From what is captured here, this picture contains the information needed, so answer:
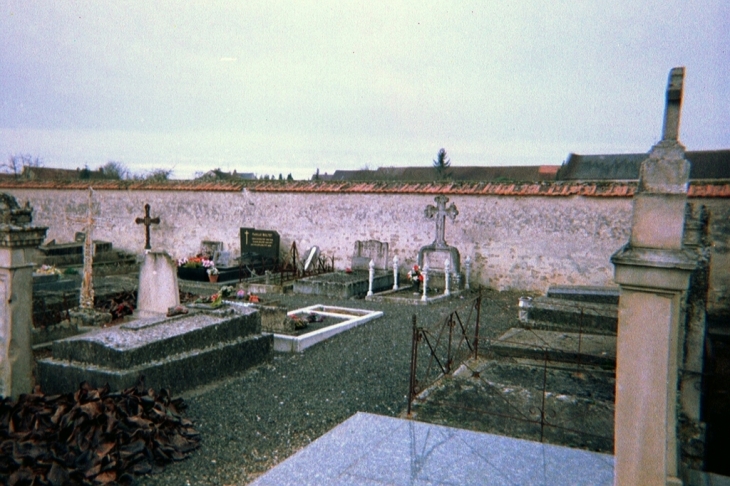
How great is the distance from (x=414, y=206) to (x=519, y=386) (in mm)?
9930

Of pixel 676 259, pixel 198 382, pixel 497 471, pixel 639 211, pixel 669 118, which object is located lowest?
pixel 198 382

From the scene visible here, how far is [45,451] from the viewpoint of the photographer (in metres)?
3.96

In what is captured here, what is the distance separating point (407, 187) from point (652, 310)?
13.1m

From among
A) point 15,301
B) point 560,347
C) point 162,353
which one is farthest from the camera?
point 560,347

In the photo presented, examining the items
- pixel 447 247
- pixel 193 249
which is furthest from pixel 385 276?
pixel 193 249

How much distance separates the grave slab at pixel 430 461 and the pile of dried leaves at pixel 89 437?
4.68 ft

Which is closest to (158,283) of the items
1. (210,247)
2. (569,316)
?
(569,316)

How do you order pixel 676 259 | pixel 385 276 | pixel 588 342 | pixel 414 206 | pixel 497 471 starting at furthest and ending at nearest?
pixel 414 206, pixel 385 276, pixel 588 342, pixel 497 471, pixel 676 259

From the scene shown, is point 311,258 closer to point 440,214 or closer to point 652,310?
point 440,214

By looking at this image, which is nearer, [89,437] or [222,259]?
[89,437]

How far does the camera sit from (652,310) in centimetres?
261

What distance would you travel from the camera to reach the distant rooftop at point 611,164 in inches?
1116

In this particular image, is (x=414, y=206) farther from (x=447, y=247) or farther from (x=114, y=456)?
(x=114, y=456)

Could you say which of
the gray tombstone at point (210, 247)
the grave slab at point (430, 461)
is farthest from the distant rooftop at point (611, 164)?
the grave slab at point (430, 461)
